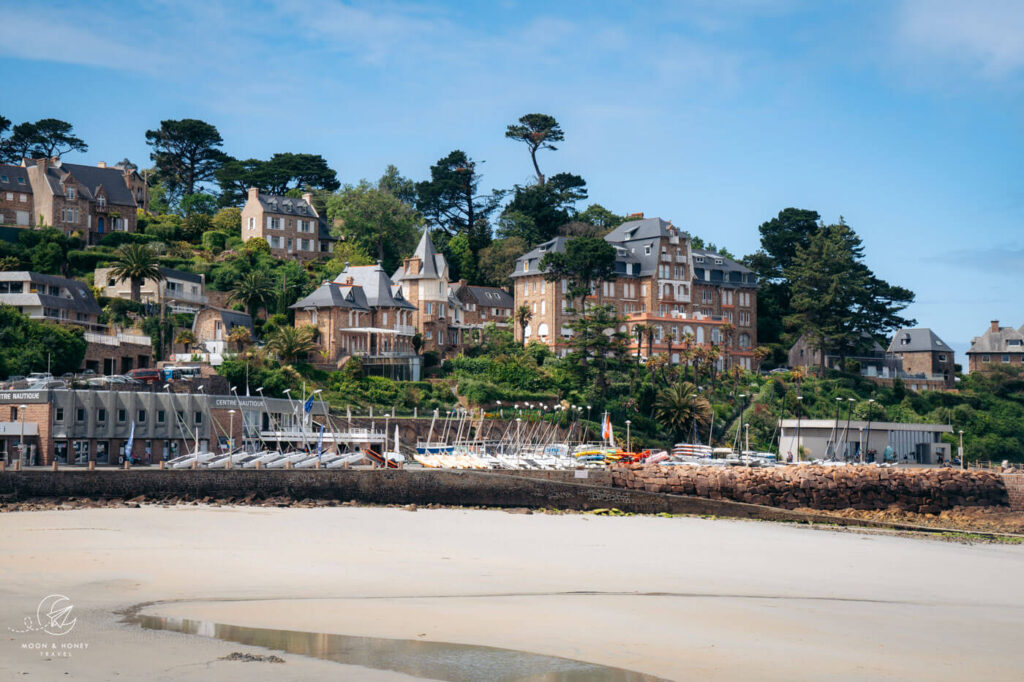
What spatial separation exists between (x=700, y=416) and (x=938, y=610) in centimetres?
5608

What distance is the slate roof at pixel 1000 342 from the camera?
102 m

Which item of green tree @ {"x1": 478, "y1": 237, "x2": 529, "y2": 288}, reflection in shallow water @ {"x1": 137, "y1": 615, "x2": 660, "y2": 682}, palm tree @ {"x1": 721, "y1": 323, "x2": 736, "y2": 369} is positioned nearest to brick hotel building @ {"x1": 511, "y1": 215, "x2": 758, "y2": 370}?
palm tree @ {"x1": 721, "y1": 323, "x2": 736, "y2": 369}

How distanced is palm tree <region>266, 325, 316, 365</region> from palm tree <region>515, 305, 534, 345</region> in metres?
23.9

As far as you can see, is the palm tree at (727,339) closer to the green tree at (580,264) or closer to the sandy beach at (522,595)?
the green tree at (580,264)

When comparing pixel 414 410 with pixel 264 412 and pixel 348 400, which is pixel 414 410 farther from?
pixel 264 412

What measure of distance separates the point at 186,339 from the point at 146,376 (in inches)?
625

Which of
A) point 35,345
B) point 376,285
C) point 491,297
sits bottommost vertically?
point 35,345

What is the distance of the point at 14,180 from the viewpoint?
92750mm

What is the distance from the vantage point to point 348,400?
226ft

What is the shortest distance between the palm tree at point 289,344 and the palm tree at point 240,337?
5.20ft

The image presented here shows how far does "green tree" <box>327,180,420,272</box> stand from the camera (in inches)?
4072

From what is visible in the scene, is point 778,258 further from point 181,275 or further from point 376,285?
point 181,275

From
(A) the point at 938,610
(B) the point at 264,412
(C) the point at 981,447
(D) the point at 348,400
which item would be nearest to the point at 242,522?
(A) the point at 938,610

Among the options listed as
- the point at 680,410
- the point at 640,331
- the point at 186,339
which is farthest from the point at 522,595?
the point at 640,331
